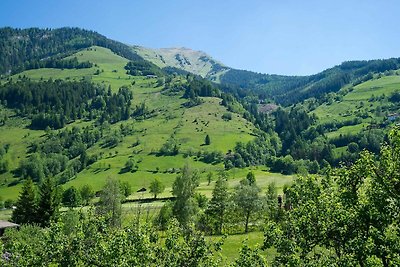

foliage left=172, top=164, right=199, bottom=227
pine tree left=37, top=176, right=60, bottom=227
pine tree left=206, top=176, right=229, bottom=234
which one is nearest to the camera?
foliage left=172, top=164, right=199, bottom=227

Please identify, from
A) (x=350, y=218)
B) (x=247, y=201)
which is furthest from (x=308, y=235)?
(x=247, y=201)

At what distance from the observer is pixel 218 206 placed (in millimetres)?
98938

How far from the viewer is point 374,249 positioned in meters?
22.0

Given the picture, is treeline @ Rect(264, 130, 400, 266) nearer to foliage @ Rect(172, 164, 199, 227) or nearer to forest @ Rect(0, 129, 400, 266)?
forest @ Rect(0, 129, 400, 266)

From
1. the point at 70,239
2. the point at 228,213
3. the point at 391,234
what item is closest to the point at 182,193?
the point at 228,213

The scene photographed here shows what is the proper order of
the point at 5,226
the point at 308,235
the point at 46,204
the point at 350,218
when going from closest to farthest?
1. the point at 350,218
2. the point at 308,235
3. the point at 46,204
4. the point at 5,226

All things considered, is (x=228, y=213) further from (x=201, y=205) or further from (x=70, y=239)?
(x=70, y=239)

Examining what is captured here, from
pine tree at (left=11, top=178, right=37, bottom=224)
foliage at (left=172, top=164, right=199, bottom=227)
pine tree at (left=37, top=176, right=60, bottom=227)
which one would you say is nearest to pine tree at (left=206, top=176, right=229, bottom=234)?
foliage at (left=172, top=164, right=199, bottom=227)

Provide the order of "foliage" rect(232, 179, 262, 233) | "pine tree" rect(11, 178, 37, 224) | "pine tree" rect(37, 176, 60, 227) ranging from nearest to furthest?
"pine tree" rect(37, 176, 60, 227)
"pine tree" rect(11, 178, 37, 224)
"foliage" rect(232, 179, 262, 233)

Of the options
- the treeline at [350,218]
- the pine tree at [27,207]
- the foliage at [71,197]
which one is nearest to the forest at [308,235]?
the treeline at [350,218]

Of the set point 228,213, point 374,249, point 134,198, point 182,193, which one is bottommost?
point 134,198

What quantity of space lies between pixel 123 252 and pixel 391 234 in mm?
15875

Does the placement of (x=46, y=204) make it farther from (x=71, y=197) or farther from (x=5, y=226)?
(x=71, y=197)

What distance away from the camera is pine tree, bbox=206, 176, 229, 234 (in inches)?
3907
